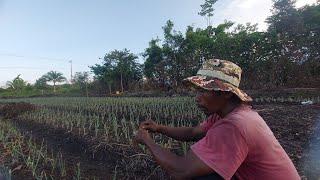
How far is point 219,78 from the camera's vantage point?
2170mm

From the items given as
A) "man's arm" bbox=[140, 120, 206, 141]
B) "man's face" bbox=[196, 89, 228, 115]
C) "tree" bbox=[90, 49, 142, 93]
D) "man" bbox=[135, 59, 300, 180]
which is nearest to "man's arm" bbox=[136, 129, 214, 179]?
"man" bbox=[135, 59, 300, 180]

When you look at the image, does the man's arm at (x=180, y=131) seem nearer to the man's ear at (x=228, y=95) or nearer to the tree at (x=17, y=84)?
the man's ear at (x=228, y=95)

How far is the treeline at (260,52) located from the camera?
65.7 ft

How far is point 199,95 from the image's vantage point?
222cm

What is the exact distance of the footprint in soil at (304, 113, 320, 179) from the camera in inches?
165

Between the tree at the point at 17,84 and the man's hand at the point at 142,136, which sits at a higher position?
the tree at the point at 17,84

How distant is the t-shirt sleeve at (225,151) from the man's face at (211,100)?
274mm

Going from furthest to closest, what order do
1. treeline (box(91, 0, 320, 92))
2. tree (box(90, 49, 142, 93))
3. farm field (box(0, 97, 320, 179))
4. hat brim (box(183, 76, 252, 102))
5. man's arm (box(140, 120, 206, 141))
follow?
tree (box(90, 49, 142, 93))
treeline (box(91, 0, 320, 92))
farm field (box(0, 97, 320, 179))
man's arm (box(140, 120, 206, 141))
hat brim (box(183, 76, 252, 102))

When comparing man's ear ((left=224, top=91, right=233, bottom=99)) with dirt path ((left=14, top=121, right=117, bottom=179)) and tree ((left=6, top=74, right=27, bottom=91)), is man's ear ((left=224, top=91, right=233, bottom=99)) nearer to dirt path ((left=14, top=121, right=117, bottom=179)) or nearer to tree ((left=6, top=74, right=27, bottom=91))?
dirt path ((left=14, top=121, right=117, bottom=179))

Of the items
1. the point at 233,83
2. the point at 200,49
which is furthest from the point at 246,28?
the point at 233,83

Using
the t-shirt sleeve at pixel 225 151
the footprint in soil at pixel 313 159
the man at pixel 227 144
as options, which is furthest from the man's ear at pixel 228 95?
the footprint in soil at pixel 313 159

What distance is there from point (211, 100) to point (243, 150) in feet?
1.27

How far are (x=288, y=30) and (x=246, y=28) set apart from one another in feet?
17.4

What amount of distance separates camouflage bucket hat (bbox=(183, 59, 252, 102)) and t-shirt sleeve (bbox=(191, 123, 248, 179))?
0.27 meters
